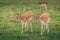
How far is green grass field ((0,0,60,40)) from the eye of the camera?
1123 cm

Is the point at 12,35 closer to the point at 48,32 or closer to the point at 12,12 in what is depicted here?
the point at 48,32

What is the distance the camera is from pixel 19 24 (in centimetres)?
1270

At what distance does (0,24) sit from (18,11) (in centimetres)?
201

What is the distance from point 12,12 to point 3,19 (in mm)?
1144

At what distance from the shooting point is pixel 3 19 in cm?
1340

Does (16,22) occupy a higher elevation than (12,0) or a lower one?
lower

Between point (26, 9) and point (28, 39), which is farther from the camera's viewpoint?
point (26, 9)

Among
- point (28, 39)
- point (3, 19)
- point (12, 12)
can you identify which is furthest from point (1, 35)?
point (12, 12)

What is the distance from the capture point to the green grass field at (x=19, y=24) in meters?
11.2

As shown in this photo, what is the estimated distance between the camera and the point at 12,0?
16.7m

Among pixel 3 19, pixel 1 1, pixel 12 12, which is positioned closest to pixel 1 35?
pixel 3 19

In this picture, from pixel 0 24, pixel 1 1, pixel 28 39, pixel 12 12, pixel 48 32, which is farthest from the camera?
pixel 1 1

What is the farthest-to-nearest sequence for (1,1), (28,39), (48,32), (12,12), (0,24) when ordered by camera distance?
(1,1) < (12,12) < (0,24) < (48,32) < (28,39)

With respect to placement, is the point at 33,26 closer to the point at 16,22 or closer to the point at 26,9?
the point at 16,22
